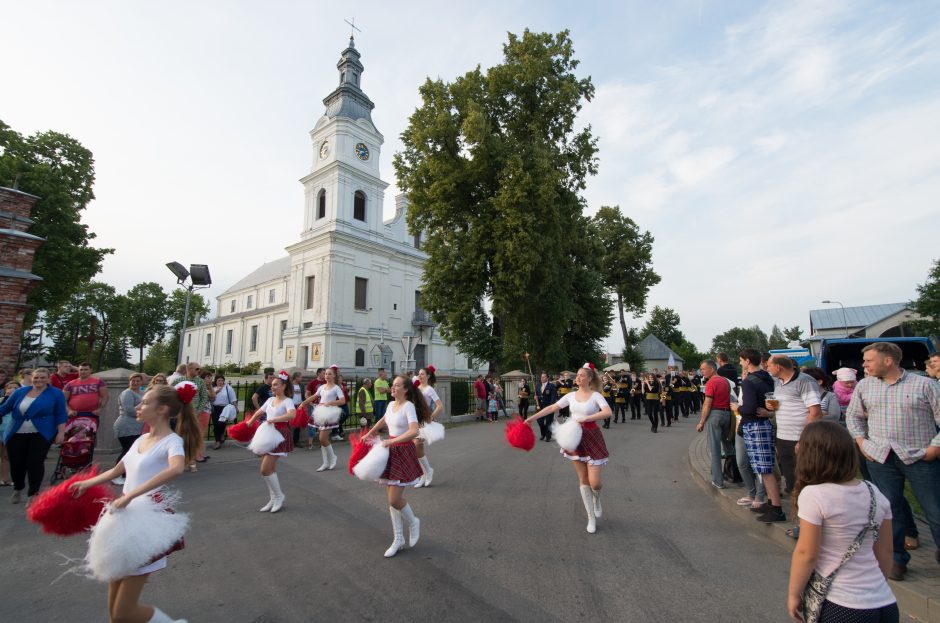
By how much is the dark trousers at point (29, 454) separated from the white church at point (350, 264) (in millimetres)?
28708

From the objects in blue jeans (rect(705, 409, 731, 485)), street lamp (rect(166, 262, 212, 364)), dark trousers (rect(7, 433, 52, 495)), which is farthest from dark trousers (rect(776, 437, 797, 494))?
street lamp (rect(166, 262, 212, 364))

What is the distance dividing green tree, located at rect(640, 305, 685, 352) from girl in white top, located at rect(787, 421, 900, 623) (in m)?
83.1

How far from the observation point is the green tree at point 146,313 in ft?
227

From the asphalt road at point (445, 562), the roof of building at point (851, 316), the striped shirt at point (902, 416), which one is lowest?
the asphalt road at point (445, 562)

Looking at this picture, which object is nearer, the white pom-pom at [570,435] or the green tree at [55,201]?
the white pom-pom at [570,435]

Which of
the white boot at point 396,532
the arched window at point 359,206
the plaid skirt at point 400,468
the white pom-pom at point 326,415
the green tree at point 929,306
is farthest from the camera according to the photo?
the arched window at point 359,206

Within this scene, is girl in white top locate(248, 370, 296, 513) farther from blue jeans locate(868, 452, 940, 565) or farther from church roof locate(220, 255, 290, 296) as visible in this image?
A: church roof locate(220, 255, 290, 296)

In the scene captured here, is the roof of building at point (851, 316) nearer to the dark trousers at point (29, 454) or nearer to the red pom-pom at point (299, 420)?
the red pom-pom at point (299, 420)

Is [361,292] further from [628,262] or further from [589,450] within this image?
[589,450]

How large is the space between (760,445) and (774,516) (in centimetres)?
79

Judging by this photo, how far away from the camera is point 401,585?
12.9ft

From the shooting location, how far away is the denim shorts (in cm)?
537

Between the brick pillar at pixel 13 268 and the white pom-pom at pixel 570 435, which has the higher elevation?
the brick pillar at pixel 13 268

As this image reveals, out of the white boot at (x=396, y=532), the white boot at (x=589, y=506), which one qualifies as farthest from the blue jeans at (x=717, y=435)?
the white boot at (x=396, y=532)
